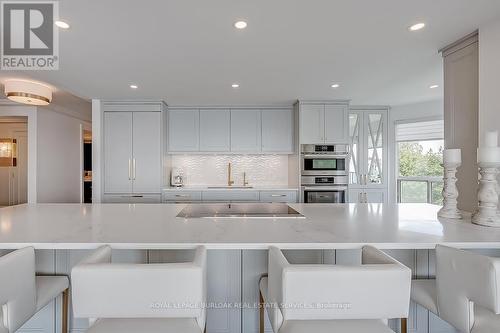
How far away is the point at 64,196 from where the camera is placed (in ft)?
16.5

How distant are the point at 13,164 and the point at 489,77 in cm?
784

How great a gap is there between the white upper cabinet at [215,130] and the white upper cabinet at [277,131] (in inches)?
24.2

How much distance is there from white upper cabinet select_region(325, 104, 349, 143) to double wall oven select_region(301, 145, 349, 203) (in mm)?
125

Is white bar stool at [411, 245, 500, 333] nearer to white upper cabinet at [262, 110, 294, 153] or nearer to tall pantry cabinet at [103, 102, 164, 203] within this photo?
white upper cabinet at [262, 110, 294, 153]

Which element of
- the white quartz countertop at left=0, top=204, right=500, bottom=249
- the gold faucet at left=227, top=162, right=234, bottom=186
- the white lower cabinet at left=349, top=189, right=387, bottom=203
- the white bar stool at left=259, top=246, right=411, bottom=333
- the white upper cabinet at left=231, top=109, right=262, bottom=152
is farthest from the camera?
the white lower cabinet at left=349, top=189, right=387, bottom=203

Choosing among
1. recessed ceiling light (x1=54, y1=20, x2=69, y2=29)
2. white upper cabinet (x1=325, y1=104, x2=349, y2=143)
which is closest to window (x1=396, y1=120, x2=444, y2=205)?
white upper cabinet (x1=325, y1=104, x2=349, y2=143)

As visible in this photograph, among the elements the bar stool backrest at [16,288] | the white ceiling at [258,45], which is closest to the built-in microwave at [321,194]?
the white ceiling at [258,45]

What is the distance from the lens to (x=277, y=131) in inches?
167

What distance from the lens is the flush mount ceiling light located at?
118 inches

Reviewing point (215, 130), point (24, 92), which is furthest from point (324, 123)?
point (24, 92)

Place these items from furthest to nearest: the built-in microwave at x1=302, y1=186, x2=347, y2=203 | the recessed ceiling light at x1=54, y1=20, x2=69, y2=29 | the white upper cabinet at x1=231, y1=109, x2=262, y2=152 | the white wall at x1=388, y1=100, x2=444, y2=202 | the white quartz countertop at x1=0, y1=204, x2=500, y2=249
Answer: the white upper cabinet at x1=231, y1=109, x2=262, y2=152, the white wall at x1=388, y1=100, x2=444, y2=202, the built-in microwave at x1=302, y1=186, x2=347, y2=203, the recessed ceiling light at x1=54, y1=20, x2=69, y2=29, the white quartz countertop at x1=0, y1=204, x2=500, y2=249

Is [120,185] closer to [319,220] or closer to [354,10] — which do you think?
[319,220]

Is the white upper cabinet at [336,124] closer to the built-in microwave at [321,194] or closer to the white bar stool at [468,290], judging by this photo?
the built-in microwave at [321,194]

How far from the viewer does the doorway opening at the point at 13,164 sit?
552 centimetres
